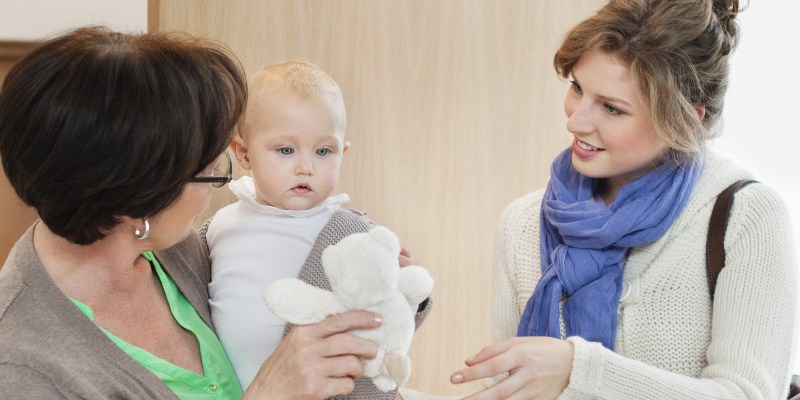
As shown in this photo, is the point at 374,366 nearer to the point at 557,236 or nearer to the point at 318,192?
the point at 318,192

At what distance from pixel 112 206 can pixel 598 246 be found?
957 mm

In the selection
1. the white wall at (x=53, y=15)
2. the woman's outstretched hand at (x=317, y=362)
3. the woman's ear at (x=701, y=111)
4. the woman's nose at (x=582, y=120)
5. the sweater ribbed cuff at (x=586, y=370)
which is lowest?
the sweater ribbed cuff at (x=586, y=370)

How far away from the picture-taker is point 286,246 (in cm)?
166

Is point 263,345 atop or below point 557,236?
below

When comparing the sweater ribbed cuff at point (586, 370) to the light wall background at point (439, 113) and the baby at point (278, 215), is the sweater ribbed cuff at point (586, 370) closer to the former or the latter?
the baby at point (278, 215)

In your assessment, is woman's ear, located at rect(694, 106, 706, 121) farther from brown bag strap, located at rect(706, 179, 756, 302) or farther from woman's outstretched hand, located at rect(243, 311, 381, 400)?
woman's outstretched hand, located at rect(243, 311, 381, 400)

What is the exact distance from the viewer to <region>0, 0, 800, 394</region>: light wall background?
2.60 metres

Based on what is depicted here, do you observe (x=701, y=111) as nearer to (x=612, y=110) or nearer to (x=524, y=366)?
(x=612, y=110)

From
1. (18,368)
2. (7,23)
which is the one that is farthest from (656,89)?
(7,23)

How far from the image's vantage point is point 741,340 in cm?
→ 159

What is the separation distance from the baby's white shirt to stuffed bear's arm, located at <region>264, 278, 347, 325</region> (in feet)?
1.03

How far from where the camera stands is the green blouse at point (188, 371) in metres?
1.36

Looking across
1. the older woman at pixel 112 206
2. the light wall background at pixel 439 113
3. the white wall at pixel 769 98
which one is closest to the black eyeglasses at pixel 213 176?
the older woman at pixel 112 206

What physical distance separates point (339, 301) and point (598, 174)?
69cm
